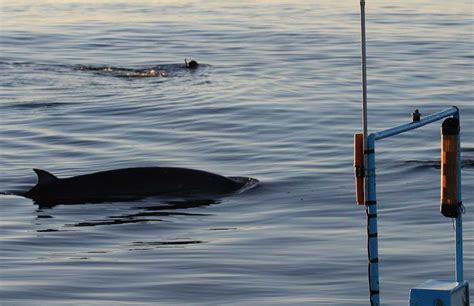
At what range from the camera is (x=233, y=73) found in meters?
26.5

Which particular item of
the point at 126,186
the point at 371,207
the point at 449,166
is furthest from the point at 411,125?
the point at 126,186

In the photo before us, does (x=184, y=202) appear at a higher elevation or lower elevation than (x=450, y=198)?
lower

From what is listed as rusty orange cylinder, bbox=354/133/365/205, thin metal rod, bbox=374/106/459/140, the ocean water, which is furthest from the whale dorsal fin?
rusty orange cylinder, bbox=354/133/365/205

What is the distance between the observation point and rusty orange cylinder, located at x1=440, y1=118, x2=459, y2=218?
8156 mm

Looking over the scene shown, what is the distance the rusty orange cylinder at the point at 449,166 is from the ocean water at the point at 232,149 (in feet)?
6.12

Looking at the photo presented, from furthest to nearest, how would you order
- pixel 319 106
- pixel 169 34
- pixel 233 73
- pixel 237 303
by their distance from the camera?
pixel 169 34 < pixel 233 73 < pixel 319 106 < pixel 237 303

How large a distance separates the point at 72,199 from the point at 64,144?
14.4 ft

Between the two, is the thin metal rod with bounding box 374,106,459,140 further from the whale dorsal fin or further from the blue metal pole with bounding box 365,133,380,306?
the whale dorsal fin

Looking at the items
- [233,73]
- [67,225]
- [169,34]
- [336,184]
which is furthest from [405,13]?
[67,225]

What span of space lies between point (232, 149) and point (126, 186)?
3.68 m

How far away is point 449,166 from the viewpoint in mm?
8133

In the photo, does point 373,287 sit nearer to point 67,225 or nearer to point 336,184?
point 67,225

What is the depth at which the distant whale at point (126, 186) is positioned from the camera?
48.2ft

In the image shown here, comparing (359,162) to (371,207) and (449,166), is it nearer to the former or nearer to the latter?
(371,207)
